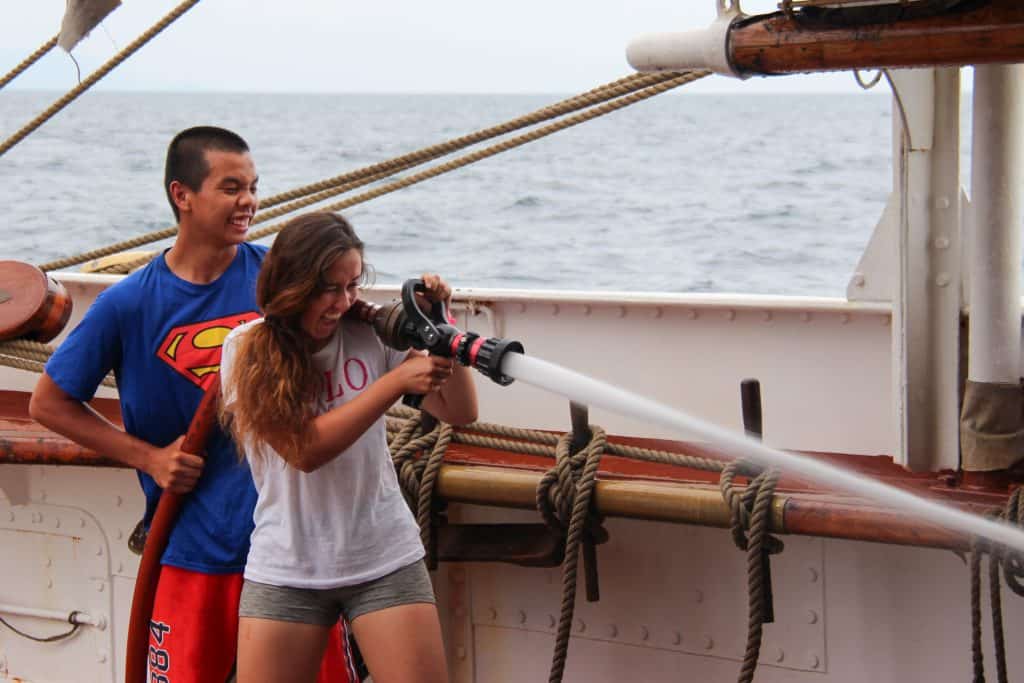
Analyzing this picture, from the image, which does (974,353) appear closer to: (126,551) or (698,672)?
(698,672)

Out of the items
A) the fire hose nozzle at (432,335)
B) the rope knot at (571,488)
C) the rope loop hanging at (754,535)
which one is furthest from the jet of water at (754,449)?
the rope knot at (571,488)

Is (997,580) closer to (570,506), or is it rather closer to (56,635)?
(570,506)

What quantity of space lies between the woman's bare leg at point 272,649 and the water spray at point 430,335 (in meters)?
0.41

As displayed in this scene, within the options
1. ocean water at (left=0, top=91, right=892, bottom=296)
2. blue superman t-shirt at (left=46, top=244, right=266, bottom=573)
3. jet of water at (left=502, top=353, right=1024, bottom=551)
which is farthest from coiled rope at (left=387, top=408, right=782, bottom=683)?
ocean water at (left=0, top=91, right=892, bottom=296)

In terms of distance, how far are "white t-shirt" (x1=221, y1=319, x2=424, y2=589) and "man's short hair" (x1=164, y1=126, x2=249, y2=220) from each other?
0.33 meters

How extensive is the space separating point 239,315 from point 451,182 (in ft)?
57.5

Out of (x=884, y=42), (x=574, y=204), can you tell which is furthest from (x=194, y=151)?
(x=574, y=204)

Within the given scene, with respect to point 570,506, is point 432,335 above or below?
above

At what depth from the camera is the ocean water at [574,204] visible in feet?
45.3

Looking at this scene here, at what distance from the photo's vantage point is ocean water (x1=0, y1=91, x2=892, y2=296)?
13812mm

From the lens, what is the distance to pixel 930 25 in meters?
1.53

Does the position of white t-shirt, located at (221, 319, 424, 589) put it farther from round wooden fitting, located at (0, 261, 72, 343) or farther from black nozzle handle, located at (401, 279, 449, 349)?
round wooden fitting, located at (0, 261, 72, 343)

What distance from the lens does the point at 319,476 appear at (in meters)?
2.29

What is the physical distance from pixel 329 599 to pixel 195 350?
1.68ft
